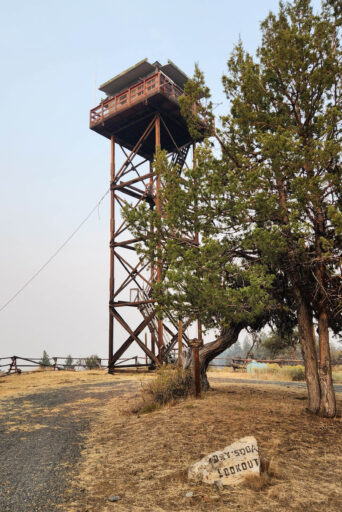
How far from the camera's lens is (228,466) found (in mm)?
4621

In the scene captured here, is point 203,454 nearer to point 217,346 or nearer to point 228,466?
point 228,466

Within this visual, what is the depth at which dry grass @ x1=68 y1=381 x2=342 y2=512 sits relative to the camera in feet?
13.4

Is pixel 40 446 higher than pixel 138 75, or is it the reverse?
pixel 138 75

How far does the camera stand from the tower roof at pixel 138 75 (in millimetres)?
23438

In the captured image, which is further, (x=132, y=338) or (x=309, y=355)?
(x=132, y=338)

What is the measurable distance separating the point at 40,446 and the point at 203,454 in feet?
9.82

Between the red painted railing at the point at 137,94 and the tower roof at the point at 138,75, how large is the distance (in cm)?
159

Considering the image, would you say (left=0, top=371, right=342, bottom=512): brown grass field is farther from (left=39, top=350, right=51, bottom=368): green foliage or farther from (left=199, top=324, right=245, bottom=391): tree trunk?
(left=39, top=350, right=51, bottom=368): green foliage

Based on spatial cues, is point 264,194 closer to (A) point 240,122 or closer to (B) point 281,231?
(B) point 281,231

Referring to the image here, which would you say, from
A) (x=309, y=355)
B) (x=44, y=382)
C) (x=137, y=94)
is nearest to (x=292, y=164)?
(x=309, y=355)

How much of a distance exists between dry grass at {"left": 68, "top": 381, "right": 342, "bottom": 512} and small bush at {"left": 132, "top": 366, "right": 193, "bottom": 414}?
21.0 inches

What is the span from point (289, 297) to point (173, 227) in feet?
11.0

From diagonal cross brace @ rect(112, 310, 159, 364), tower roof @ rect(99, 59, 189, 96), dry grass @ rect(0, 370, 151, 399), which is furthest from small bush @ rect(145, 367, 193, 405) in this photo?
tower roof @ rect(99, 59, 189, 96)

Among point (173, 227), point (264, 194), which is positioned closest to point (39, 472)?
point (173, 227)
